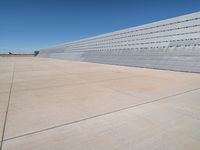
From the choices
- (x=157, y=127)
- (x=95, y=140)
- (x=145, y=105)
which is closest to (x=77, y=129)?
(x=95, y=140)

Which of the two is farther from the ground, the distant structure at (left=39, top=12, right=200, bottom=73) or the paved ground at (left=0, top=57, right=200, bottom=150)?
the distant structure at (left=39, top=12, right=200, bottom=73)

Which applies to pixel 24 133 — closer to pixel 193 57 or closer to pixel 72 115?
pixel 72 115

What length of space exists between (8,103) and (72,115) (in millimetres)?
1547

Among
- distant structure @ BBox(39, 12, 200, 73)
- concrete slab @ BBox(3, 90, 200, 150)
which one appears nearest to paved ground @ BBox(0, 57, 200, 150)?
concrete slab @ BBox(3, 90, 200, 150)

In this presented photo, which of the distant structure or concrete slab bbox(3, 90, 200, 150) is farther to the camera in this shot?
the distant structure

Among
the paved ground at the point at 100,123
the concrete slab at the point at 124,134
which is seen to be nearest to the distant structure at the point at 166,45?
the paved ground at the point at 100,123

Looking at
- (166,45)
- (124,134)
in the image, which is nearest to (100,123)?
(124,134)

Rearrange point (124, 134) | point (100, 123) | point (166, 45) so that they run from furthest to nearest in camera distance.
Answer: point (166, 45), point (100, 123), point (124, 134)

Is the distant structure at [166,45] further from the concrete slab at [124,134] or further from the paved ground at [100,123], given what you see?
the concrete slab at [124,134]

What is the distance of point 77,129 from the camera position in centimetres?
184

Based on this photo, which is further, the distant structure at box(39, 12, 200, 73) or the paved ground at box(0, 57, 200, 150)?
the distant structure at box(39, 12, 200, 73)

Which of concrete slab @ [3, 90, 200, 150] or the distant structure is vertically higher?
the distant structure

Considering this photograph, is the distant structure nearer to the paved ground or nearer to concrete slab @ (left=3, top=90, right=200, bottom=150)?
the paved ground

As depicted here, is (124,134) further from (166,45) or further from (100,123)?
(166,45)
